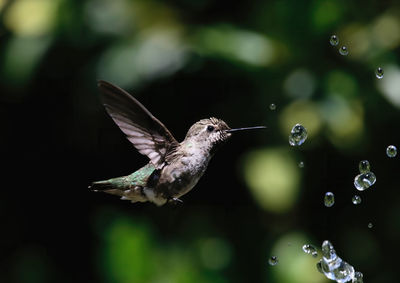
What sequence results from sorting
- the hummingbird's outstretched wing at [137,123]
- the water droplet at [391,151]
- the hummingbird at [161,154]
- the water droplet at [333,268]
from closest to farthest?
the hummingbird's outstretched wing at [137,123] → the hummingbird at [161,154] → the water droplet at [333,268] → the water droplet at [391,151]

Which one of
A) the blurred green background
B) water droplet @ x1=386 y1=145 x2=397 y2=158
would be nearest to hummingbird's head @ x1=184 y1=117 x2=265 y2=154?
water droplet @ x1=386 y1=145 x2=397 y2=158

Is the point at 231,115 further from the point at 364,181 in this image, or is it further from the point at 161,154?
the point at 161,154

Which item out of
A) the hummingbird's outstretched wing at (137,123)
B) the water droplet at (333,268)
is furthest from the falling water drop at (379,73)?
the hummingbird's outstretched wing at (137,123)

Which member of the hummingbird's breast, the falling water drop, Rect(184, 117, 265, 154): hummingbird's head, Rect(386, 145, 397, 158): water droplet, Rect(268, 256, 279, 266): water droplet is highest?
Rect(184, 117, 265, 154): hummingbird's head

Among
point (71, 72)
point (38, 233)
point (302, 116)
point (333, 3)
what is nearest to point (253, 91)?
point (302, 116)

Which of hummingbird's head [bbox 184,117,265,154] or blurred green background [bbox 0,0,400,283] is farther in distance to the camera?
blurred green background [bbox 0,0,400,283]

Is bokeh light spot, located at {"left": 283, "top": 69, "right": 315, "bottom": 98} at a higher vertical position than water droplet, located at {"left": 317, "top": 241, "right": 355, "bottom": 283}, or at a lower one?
higher

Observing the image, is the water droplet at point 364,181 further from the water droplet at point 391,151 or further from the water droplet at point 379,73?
the water droplet at point 379,73

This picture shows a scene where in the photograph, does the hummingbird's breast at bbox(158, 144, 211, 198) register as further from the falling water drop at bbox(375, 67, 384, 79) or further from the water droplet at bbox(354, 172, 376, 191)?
the falling water drop at bbox(375, 67, 384, 79)
